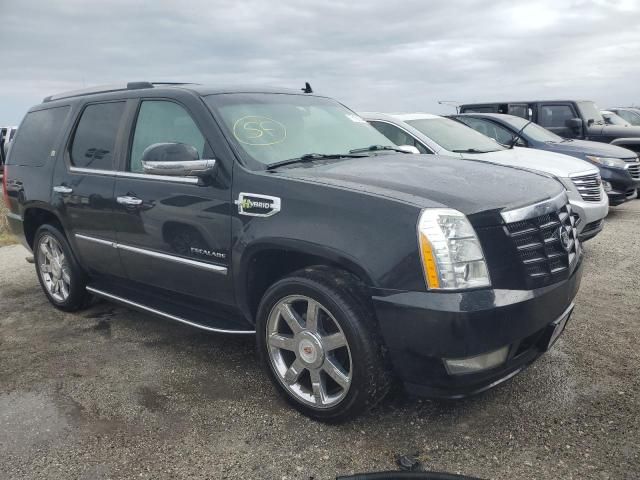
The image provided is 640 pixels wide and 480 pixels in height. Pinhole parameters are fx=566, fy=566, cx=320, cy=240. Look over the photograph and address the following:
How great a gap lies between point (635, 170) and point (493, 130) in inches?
A: 98.2

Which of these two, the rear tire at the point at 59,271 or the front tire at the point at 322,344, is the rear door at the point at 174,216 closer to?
the front tire at the point at 322,344

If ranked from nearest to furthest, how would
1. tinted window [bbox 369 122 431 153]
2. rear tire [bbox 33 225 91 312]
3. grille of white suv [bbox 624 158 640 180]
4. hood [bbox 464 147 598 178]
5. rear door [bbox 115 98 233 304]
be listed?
1. rear door [bbox 115 98 233 304]
2. rear tire [bbox 33 225 91 312]
3. hood [bbox 464 147 598 178]
4. tinted window [bbox 369 122 431 153]
5. grille of white suv [bbox 624 158 640 180]

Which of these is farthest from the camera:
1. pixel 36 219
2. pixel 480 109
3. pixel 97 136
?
pixel 480 109

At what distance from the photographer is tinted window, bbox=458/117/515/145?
918 cm

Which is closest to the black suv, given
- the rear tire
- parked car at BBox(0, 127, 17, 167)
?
the rear tire

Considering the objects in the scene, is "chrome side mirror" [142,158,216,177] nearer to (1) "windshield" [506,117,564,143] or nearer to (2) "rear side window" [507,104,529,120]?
(1) "windshield" [506,117,564,143]

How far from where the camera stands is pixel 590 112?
40.1ft

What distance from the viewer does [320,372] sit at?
296 centimetres

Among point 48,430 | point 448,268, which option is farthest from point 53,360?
point 448,268

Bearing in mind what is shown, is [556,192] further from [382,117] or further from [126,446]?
[382,117]

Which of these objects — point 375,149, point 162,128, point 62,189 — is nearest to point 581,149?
point 375,149

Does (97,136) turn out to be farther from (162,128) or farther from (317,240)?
(317,240)

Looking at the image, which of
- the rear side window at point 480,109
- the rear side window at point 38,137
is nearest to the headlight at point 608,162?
the rear side window at point 480,109

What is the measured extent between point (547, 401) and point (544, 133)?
24.6 feet
